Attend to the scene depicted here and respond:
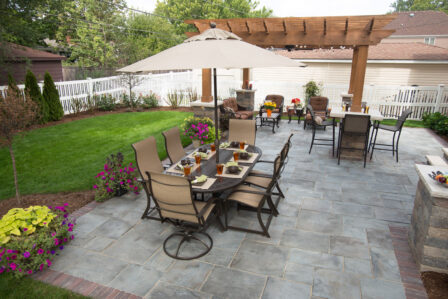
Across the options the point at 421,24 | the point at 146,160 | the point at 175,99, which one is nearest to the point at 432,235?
the point at 146,160

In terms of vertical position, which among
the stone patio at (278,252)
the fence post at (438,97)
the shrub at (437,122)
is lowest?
the stone patio at (278,252)

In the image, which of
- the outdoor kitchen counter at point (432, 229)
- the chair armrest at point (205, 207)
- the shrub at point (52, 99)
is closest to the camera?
the outdoor kitchen counter at point (432, 229)

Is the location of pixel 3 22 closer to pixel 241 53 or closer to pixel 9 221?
pixel 9 221

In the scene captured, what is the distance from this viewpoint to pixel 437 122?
9.48m

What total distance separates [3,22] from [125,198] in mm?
9550

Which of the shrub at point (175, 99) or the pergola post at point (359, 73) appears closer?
the pergola post at point (359, 73)

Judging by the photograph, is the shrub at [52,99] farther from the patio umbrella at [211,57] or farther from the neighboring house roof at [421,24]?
the neighboring house roof at [421,24]

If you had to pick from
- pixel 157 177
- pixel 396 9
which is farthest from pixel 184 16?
pixel 157 177

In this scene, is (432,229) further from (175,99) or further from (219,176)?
(175,99)

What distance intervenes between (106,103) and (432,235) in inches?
479

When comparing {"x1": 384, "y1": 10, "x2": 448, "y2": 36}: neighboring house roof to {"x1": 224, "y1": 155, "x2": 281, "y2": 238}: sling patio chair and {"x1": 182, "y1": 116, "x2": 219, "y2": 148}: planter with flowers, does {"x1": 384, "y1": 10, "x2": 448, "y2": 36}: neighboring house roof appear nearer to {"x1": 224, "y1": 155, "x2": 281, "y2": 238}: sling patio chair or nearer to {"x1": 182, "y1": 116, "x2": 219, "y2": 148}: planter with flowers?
{"x1": 182, "y1": 116, "x2": 219, "y2": 148}: planter with flowers

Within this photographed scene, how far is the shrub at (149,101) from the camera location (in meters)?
13.2

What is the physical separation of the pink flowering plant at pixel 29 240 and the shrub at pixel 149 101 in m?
10.2

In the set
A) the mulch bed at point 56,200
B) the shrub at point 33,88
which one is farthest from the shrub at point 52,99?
the mulch bed at point 56,200
